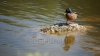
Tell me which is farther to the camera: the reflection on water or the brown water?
the reflection on water

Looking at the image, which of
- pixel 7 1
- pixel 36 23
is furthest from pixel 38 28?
pixel 7 1

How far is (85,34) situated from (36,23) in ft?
7.38

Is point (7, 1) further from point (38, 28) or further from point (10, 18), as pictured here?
point (38, 28)

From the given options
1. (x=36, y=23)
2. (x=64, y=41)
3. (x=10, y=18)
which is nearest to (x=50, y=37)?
(x=64, y=41)

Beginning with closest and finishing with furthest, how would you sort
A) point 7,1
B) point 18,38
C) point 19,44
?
point 19,44 → point 18,38 → point 7,1

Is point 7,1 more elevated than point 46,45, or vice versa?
point 7,1

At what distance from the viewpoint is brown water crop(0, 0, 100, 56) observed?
5695 millimetres

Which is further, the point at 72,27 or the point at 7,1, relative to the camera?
the point at 7,1

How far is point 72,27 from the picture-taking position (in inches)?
301

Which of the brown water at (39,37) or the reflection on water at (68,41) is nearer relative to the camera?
the brown water at (39,37)

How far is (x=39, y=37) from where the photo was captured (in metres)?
6.73

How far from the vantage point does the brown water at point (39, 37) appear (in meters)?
5.70

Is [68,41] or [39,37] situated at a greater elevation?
[39,37]

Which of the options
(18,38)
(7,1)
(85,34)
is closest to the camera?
(18,38)
